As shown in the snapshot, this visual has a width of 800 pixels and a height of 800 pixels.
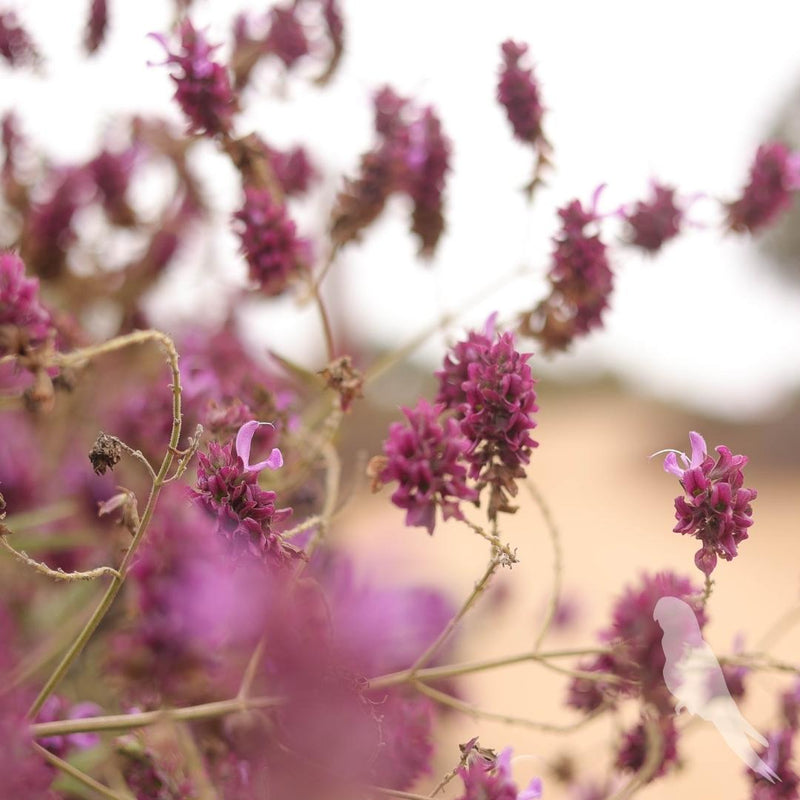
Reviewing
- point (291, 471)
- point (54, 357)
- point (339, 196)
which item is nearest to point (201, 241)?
point (339, 196)

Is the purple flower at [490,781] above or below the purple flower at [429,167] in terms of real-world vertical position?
below

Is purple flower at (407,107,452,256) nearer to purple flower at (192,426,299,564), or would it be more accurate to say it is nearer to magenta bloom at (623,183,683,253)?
magenta bloom at (623,183,683,253)

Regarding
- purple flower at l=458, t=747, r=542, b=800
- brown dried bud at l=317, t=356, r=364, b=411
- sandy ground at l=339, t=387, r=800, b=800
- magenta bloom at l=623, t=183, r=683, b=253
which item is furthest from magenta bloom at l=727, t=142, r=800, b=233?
purple flower at l=458, t=747, r=542, b=800

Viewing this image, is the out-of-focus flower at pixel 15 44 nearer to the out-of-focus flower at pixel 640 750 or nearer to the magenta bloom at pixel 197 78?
the magenta bloom at pixel 197 78

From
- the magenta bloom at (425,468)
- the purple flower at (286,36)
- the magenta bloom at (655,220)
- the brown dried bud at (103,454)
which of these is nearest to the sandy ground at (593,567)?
the magenta bloom at (425,468)

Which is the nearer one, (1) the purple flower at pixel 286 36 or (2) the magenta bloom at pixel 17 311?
(2) the magenta bloom at pixel 17 311

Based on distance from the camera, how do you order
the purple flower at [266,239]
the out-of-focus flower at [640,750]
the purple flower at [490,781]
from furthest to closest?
the purple flower at [266,239], the out-of-focus flower at [640,750], the purple flower at [490,781]

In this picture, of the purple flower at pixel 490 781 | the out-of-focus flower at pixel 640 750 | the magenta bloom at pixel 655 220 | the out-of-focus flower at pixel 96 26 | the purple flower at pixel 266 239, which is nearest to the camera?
the purple flower at pixel 490 781
